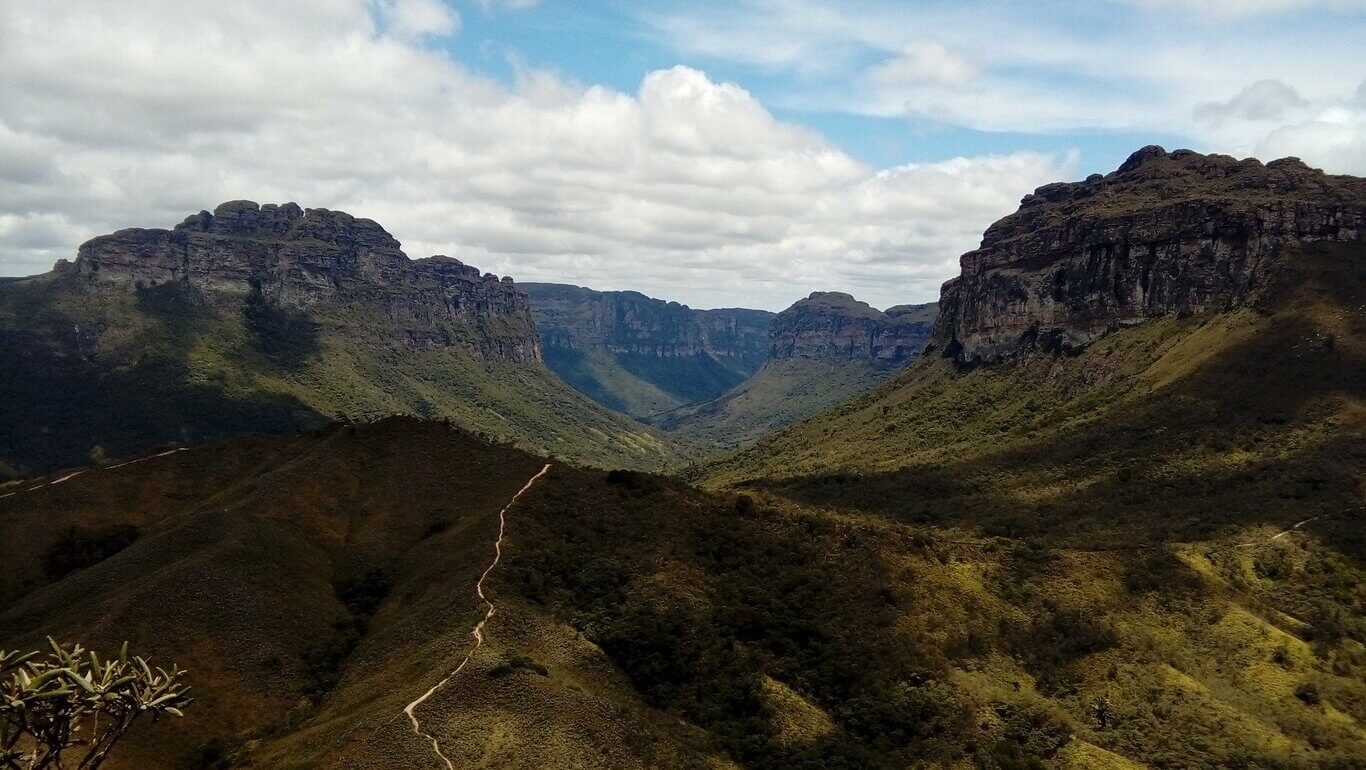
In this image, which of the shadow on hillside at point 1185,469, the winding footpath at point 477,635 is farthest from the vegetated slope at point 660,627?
the shadow on hillside at point 1185,469

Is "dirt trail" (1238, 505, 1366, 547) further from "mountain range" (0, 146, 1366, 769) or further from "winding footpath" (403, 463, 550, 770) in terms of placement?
"winding footpath" (403, 463, 550, 770)

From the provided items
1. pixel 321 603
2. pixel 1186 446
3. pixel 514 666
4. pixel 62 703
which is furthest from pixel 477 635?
pixel 1186 446

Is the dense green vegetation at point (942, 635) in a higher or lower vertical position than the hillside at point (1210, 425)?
lower

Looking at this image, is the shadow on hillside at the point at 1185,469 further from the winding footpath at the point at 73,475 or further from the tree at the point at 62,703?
the tree at the point at 62,703

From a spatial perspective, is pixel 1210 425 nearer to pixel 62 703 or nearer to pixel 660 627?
pixel 660 627

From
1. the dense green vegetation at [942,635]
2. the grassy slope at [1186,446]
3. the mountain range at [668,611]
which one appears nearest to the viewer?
the mountain range at [668,611]

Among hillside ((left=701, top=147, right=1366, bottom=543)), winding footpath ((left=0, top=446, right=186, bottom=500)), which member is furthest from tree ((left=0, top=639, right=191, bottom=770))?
hillside ((left=701, top=147, right=1366, bottom=543))

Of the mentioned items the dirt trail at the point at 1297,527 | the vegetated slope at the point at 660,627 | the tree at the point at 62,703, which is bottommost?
the vegetated slope at the point at 660,627

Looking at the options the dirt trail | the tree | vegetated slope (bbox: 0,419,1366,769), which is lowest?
vegetated slope (bbox: 0,419,1366,769)
